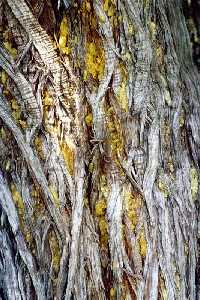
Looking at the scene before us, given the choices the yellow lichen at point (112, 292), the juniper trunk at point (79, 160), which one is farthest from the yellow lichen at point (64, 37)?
the yellow lichen at point (112, 292)

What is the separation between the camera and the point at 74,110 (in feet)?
4.45

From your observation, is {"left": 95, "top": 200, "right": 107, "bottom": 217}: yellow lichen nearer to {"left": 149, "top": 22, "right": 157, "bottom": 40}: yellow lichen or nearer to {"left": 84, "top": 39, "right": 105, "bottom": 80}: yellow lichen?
{"left": 84, "top": 39, "right": 105, "bottom": 80}: yellow lichen

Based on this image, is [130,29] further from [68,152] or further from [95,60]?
[68,152]

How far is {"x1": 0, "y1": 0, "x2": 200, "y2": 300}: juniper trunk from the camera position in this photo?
1343 mm

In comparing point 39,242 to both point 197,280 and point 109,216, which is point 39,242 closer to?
point 109,216

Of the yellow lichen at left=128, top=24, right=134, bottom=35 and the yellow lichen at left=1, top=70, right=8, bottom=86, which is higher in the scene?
the yellow lichen at left=128, top=24, right=134, bottom=35

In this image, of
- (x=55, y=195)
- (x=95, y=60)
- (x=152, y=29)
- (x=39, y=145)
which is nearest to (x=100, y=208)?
(x=55, y=195)

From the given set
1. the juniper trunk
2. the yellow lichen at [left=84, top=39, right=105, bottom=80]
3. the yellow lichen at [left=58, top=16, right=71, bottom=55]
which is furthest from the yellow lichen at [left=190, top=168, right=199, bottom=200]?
the yellow lichen at [left=58, top=16, right=71, bottom=55]

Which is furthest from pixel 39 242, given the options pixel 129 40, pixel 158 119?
pixel 129 40

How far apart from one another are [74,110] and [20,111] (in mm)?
136

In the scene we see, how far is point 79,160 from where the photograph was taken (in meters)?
1.35

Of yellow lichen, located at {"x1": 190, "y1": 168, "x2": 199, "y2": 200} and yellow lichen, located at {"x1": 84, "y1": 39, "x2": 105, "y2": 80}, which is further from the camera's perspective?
yellow lichen, located at {"x1": 190, "y1": 168, "x2": 199, "y2": 200}

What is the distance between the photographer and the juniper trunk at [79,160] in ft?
4.41

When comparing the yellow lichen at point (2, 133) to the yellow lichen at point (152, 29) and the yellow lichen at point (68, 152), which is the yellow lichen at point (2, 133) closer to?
the yellow lichen at point (68, 152)
